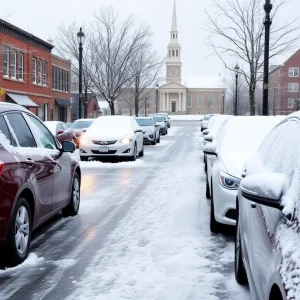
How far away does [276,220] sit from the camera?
2.96 m

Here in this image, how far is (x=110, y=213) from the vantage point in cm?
854

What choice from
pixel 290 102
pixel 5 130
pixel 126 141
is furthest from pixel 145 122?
pixel 290 102

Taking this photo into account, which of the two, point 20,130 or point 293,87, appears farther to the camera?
point 293,87

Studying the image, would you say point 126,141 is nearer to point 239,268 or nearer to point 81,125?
point 81,125

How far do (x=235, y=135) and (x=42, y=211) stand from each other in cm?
359

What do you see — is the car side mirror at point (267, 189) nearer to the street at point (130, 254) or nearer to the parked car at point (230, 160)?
the street at point (130, 254)

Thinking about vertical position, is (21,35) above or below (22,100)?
above

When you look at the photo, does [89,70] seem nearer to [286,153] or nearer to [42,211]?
[42,211]

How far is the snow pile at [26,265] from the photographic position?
5.32m

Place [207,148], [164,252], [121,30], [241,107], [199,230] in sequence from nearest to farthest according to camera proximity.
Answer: [164,252]
[199,230]
[207,148]
[121,30]
[241,107]

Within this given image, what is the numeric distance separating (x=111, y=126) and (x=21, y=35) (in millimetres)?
20390

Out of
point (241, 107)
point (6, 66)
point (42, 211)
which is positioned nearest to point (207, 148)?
point (42, 211)

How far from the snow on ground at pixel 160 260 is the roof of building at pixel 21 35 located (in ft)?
85.6

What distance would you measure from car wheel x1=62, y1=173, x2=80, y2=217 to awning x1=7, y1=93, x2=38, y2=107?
2627 cm
